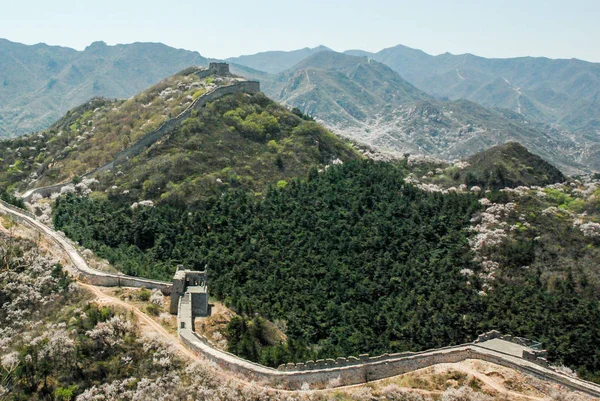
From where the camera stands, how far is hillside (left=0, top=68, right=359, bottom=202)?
89.1 meters

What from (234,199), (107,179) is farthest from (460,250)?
(107,179)

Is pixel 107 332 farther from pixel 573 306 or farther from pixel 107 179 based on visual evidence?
pixel 107 179

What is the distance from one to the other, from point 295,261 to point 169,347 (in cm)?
2930

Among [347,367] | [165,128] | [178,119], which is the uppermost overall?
[178,119]

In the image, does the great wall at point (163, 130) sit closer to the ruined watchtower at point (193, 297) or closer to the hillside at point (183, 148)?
the hillside at point (183, 148)

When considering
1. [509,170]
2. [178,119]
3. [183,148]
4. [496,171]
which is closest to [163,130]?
[178,119]

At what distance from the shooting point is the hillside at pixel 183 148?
292 feet

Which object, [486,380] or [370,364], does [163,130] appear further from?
[486,380]

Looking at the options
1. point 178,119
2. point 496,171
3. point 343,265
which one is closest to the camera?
point 343,265

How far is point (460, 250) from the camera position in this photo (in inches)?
2675

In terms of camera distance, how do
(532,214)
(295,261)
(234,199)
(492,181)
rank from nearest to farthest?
(295,261), (532,214), (234,199), (492,181)

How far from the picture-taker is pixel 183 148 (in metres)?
94.8

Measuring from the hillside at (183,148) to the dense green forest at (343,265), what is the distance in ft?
19.9

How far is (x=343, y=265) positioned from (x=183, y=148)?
38.4m
